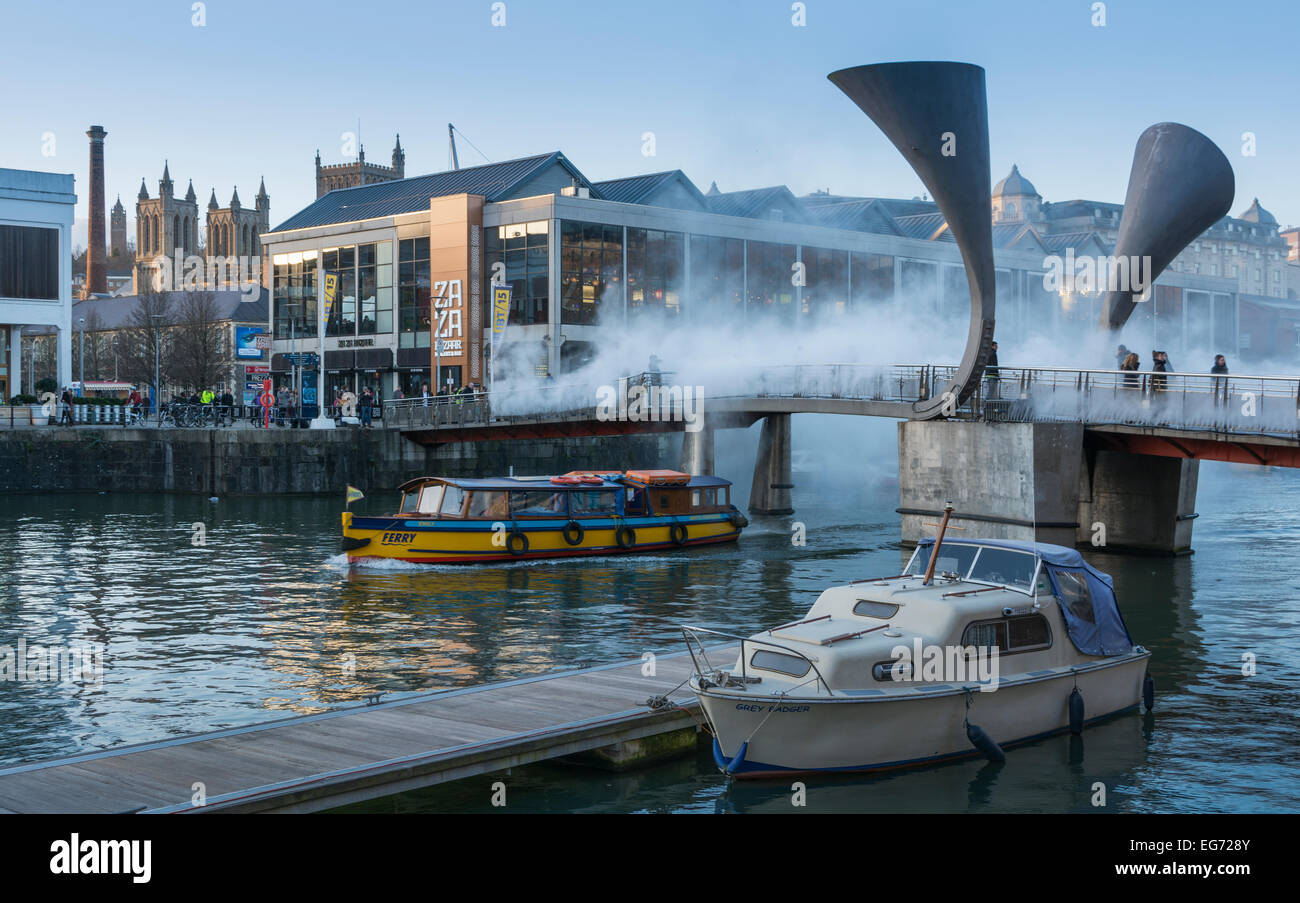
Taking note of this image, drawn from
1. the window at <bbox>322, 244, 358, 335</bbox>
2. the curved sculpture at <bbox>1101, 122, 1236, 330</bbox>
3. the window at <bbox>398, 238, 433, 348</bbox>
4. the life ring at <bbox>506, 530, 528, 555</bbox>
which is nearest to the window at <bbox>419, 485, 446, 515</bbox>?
the life ring at <bbox>506, 530, 528, 555</bbox>

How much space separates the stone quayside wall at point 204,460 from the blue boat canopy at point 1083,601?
5412cm

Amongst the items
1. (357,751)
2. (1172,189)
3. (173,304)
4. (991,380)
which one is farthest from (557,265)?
(173,304)

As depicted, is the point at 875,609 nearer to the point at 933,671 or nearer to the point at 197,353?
the point at 933,671

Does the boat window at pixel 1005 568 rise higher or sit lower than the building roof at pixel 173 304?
lower

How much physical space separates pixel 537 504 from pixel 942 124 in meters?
17.9

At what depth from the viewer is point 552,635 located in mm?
30203

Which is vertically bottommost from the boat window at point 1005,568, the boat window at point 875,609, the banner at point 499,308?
the boat window at point 875,609

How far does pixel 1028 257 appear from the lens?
4439 inches

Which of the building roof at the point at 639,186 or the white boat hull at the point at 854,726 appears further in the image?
the building roof at the point at 639,186

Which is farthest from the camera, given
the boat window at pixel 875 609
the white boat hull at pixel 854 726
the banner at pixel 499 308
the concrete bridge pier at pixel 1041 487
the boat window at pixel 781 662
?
the banner at pixel 499 308

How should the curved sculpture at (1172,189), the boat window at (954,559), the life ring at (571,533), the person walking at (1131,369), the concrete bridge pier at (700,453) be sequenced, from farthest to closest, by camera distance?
the concrete bridge pier at (700,453) < the curved sculpture at (1172,189) < the life ring at (571,533) < the person walking at (1131,369) < the boat window at (954,559)

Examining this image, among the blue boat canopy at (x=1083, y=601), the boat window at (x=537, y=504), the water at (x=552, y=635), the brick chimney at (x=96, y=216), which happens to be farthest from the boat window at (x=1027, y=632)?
the brick chimney at (x=96, y=216)

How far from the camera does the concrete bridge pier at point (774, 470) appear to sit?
60812 mm

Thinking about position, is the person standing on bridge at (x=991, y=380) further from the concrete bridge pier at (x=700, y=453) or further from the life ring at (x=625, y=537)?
the concrete bridge pier at (x=700, y=453)
